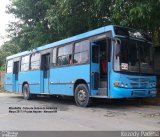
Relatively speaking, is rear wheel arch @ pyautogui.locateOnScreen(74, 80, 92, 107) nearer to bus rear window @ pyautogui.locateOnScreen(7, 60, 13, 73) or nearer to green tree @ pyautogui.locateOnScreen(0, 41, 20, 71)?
bus rear window @ pyautogui.locateOnScreen(7, 60, 13, 73)

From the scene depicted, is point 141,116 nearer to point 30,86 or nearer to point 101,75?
point 101,75

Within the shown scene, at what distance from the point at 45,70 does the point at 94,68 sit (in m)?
4.74

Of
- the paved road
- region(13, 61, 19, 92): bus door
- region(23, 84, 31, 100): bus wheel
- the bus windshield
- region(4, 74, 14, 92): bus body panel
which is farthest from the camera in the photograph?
region(4, 74, 14, 92): bus body panel

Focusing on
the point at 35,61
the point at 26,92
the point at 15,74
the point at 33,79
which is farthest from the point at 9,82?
the point at 35,61

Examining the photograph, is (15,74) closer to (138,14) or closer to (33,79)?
(33,79)

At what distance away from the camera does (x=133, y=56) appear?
12.9 m

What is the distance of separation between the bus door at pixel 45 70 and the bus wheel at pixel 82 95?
3.16 m

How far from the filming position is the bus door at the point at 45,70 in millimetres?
17237

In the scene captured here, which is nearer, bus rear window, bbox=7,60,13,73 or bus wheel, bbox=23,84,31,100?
bus wheel, bbox=23,84,31,100

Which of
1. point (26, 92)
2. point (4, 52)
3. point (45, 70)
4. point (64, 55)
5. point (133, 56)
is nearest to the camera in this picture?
point (133, 56)

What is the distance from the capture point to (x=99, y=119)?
10719mm

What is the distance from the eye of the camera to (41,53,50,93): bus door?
1724 cm

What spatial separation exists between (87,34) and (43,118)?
14.4ft

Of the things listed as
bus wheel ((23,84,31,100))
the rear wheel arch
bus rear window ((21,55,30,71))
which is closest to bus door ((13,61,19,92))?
bus rear window ((21,55,30,71))
